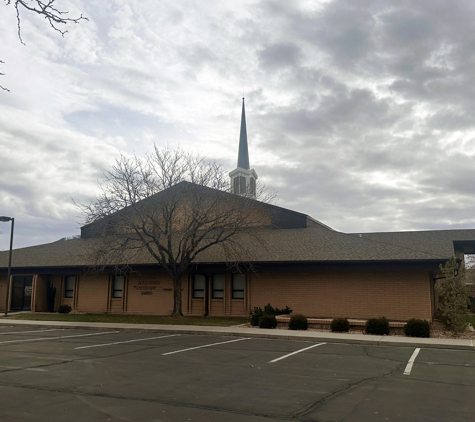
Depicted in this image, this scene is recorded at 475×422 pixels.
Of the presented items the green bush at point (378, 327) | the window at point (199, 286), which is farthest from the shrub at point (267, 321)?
the window at point (199, 286)

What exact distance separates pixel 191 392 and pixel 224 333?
34.1ft

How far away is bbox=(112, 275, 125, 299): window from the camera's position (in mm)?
30109

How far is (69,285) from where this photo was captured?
105ft

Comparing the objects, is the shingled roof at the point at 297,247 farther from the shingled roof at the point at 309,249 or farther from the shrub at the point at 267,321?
the shrub at the point at 267,321

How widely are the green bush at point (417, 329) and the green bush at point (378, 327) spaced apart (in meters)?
0.79

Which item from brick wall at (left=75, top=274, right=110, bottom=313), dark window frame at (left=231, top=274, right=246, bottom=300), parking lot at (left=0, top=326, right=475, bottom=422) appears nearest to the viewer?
parking lot at (left=0, top=326, right=475, bottom=422)

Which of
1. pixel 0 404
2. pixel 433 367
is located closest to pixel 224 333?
pixel 433 367

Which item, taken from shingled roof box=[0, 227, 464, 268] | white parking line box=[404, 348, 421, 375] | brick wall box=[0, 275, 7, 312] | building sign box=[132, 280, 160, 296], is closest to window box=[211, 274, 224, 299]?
shingled roof box=[0, 227, 464, 268]

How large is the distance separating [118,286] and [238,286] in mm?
8137

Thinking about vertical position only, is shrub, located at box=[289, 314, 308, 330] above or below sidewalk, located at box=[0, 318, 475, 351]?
above

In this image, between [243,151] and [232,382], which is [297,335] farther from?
[243,151]

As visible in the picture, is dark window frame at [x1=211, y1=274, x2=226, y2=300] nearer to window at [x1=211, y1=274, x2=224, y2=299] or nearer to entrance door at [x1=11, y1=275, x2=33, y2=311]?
window at [x1=211, y1=274, x2=224, y2=299]

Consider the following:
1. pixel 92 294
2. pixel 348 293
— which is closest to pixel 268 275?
pixel 348 293

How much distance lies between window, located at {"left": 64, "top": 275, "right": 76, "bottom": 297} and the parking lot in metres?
16.7
